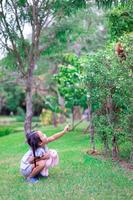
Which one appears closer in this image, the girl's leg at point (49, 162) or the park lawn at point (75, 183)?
the park lawn at point (75, 183)

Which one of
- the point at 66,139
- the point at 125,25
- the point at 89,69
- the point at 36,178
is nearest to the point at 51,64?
the point at 66,139

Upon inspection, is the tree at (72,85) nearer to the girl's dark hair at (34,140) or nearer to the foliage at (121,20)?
the foliage at (121,20)

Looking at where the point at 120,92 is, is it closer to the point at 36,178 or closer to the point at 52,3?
the point at 36,178

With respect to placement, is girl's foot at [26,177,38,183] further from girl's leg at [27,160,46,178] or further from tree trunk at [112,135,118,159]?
tree trunk at [112,135,118,159]

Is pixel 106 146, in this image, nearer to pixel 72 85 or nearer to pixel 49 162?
pixel 49 162

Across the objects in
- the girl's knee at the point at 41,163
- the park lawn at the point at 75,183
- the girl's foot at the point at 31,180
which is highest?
the girl's knee at the point at 41,163

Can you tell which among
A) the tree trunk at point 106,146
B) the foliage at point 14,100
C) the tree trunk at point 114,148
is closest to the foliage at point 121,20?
the tree trunk at point 106,146

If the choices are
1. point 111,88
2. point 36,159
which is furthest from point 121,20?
point 36,159

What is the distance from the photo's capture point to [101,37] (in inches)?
1065

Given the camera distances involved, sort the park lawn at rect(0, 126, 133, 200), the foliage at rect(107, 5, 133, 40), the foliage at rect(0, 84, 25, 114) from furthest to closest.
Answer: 1. the foliage at rect(0, 84, 25, 114)
2. the foliage at rect(107, 5, 133, 40)
3. the park lawn at rect(0, 126, 133, 200)

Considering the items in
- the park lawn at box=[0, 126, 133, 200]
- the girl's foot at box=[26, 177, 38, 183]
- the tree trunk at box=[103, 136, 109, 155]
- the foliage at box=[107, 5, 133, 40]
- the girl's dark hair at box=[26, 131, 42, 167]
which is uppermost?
the foliage at box=[107, 5, 133, 40]

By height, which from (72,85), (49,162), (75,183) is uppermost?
(72,85)

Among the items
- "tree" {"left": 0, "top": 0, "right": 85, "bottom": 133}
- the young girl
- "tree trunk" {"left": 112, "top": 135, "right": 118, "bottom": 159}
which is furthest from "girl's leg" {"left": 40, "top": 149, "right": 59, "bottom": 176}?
"tree" {"left": 0, "top": 0, "right": 85, "bottom": 133}

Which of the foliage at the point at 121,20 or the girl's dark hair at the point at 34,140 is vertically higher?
the foliage at the point at 121,20
